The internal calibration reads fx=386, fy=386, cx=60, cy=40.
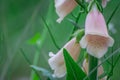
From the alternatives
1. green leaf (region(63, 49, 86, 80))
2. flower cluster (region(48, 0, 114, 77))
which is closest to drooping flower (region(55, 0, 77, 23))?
flower cluster (region(48, 0, 114, 77))

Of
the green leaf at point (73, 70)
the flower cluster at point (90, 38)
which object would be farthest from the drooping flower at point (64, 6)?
the green leaf at point (73, 70)

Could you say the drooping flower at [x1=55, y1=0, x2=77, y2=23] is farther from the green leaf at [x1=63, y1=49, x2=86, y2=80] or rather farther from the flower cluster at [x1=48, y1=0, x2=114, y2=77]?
the green leaf at [x1=63, y1=49, x2=86, y2=80]

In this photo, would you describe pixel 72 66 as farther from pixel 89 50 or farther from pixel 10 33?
pixel 10 33

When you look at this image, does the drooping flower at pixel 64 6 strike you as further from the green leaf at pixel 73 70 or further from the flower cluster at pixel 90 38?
the green leaf at pixel 73 70

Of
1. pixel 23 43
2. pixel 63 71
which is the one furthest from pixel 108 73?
pixel 23 43
